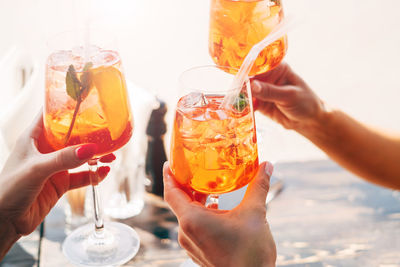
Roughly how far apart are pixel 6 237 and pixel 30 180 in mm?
227

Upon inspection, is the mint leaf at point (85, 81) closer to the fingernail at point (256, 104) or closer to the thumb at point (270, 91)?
the thumb at point (270, 91)

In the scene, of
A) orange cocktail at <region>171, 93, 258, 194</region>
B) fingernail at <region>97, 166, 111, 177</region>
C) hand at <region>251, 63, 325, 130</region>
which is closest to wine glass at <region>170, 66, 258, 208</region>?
orange cocktail at <region>171, 93, 258, 194</region>

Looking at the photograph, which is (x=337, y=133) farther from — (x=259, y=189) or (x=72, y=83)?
(x=72, y=83)

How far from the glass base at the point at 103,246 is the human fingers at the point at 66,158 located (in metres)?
0.33

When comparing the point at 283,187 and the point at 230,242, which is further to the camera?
the point at 283,187

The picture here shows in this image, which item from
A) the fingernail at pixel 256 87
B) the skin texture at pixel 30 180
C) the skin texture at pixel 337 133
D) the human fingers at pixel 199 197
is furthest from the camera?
the skin texture at pixel 337 133

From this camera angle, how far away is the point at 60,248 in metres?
1.32

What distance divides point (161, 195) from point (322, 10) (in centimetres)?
396

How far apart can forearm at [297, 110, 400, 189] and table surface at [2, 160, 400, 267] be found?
7 cm

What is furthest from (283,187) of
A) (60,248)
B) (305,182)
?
(60,248)

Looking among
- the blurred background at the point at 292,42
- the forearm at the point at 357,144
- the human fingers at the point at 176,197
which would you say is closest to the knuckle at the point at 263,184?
the human fingers at the point at 176,197

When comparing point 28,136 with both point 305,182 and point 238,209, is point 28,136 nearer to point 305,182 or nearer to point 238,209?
point 238,209

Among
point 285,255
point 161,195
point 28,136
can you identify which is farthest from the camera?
point 161,195

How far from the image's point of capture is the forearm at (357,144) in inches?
63.9
